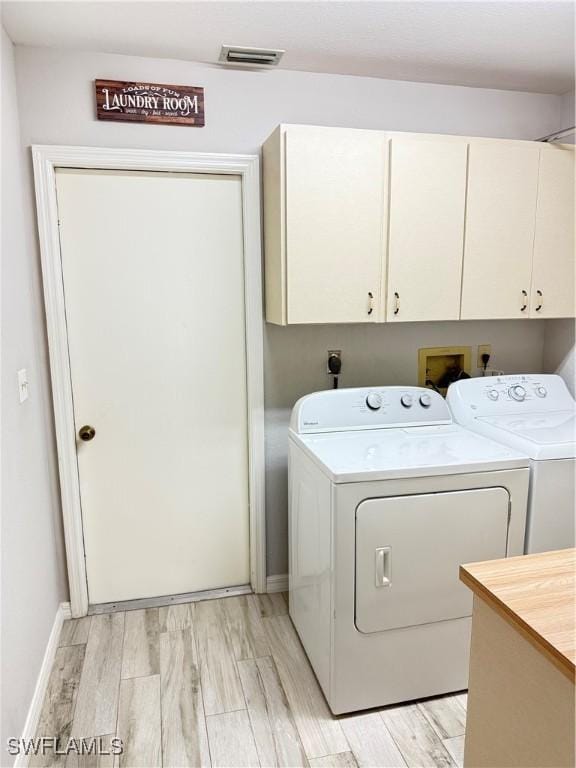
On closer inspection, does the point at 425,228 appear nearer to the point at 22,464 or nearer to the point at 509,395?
the point at 509,395

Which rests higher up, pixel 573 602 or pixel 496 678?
pixel 573 602

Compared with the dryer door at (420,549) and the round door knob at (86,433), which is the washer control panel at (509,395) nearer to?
the dryer door at (420,549)

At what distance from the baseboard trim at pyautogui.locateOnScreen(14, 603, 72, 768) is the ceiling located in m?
2.35

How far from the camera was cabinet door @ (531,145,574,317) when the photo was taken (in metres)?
2.29

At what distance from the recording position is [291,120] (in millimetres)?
2336

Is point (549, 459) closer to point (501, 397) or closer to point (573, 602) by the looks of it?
point (501, 397)

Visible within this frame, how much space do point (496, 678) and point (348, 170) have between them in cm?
176

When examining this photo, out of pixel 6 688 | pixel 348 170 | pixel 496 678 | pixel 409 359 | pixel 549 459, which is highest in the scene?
pixel 348 170

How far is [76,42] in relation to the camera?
2037 mm

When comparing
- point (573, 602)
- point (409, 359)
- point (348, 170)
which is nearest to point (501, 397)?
point (409, 359)

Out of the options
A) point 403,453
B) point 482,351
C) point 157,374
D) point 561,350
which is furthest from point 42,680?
point 561,350

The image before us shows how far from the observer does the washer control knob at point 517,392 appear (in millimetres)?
2480

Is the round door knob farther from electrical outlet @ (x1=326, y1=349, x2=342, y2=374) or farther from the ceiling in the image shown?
the ceiling

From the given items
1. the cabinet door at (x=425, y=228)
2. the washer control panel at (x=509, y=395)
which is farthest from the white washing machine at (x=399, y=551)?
the cabinet door at (x=425, y=228)
